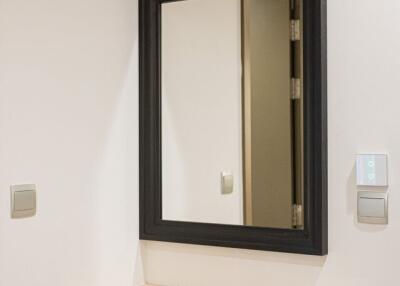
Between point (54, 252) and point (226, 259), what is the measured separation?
25.0 inches

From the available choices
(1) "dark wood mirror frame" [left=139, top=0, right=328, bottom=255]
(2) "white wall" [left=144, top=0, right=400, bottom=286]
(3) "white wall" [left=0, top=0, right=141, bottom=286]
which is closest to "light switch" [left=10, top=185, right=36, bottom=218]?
A: (3) "white wall" [left=0, top=0, right=141, bottom=286]

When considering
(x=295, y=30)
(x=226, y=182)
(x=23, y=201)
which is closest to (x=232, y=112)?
(x=226, y=182)

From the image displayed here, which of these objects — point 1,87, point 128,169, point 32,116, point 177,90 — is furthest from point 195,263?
point 1,87

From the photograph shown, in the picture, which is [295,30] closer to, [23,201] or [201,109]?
[201,109]

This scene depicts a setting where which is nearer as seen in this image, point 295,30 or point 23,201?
point 23,201

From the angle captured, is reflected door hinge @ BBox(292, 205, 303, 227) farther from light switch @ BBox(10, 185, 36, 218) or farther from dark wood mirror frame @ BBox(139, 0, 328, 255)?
light switch @ BBox(10, 185, 36, 218)

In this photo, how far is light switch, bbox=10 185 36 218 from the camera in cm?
183

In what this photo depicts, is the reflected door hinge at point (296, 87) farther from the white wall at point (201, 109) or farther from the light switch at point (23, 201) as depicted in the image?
the light switch at point (23, 201)

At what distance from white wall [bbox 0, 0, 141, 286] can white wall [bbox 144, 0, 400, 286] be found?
2.05 ft
